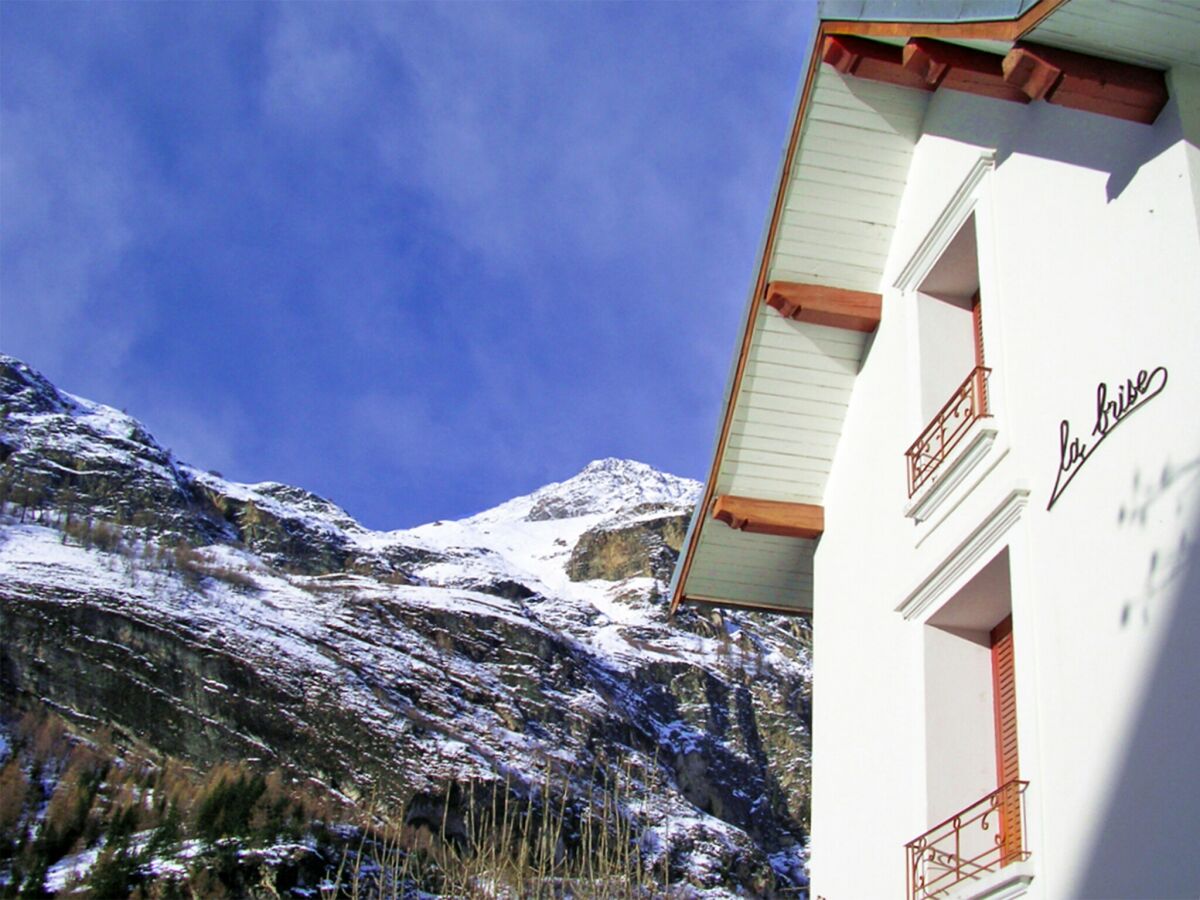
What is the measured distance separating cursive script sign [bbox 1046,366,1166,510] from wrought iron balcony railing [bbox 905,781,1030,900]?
1.27 metres

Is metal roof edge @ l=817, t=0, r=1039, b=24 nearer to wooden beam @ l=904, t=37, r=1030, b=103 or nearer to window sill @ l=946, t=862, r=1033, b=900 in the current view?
wooden beam @ l=904, t=37, r=1030, b=103

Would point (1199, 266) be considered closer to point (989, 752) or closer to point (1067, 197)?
point (1067, 197)

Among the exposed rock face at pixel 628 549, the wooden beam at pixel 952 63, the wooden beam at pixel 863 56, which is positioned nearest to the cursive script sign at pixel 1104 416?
the wooden beam at pixel 952 63

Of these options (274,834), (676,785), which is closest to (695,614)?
(676,785)

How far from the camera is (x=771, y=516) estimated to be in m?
9.44

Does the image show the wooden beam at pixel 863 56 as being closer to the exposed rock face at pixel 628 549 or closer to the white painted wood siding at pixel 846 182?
the white painted wood siding at pixel 846 182

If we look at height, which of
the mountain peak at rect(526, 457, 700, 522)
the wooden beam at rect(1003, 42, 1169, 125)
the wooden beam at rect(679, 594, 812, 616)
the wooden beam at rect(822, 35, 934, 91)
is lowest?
the wooden beam at rect(1003, 42, 1169, 125)

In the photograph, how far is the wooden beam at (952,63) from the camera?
632cm

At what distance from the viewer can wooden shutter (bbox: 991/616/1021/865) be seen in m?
6.14

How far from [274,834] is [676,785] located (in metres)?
37.2

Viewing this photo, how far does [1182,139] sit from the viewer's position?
17.4ft

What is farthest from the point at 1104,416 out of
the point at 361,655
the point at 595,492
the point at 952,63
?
the point at 595,492

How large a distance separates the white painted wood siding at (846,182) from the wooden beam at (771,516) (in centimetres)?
150

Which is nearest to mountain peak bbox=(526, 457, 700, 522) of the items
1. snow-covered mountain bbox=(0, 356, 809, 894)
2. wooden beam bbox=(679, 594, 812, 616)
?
snow-covered mountain bbox=(0, 356, 809, 894)
